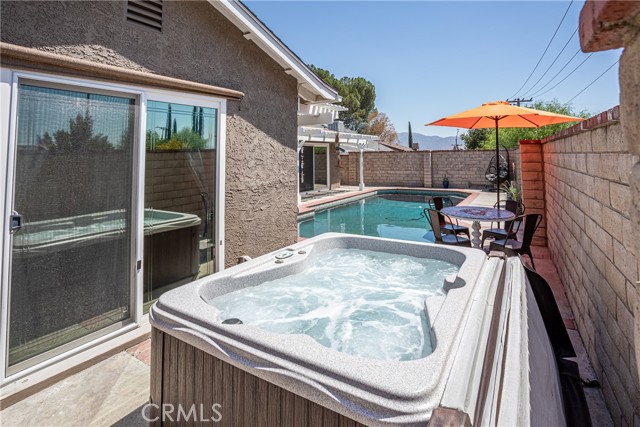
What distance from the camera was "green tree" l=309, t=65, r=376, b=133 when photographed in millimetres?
39781

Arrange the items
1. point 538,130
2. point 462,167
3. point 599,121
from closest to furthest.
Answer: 1. point 599,121
2. point 538,130
3. point 462,167

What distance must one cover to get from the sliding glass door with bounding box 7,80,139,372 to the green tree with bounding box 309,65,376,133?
37377 millimetres

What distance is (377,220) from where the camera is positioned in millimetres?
13617

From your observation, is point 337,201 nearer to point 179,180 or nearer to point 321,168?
point 321,168

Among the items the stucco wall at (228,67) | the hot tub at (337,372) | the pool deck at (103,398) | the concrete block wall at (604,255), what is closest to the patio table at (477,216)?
the concrete block wall at (604,255)

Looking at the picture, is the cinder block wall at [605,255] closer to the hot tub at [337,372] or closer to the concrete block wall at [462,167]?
the hot tub at [337,372]

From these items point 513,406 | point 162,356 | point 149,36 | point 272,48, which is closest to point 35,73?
point 149,36

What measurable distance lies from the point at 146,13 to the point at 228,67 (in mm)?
1314

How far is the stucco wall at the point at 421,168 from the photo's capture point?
22016 mm

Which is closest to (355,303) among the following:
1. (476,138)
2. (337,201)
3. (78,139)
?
(78,139)

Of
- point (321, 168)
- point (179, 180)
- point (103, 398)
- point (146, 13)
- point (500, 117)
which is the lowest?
point (103, 398)

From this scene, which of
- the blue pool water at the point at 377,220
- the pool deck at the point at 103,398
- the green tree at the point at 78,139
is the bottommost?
the pool deck at the point at 103,398

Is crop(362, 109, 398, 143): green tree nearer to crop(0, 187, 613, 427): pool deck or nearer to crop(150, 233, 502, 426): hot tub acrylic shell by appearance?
crop(0, 187, 613, 427): pool deck

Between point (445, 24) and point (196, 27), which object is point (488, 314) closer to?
point (196, 27)
